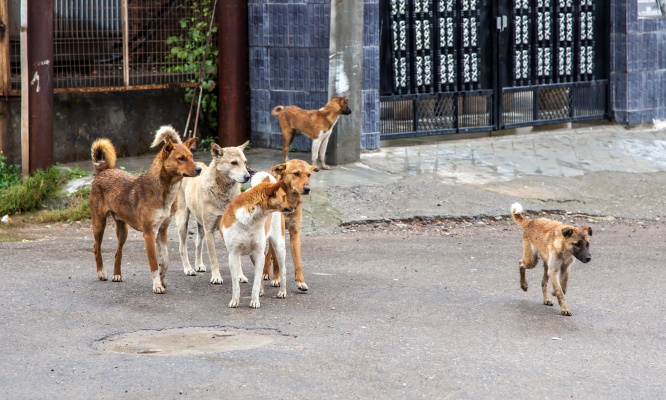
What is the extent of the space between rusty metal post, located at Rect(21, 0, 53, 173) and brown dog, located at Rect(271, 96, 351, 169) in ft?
9.68

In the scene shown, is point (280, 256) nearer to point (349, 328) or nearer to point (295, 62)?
point (349, 328)

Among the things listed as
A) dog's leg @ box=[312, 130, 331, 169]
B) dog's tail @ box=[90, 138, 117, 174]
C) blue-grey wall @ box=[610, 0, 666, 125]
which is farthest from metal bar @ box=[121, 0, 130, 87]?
blue-grey wall @ box=[610, 0, 666, 125]

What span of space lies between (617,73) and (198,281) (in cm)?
1027

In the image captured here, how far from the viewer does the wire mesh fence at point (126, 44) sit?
13953 millimetres

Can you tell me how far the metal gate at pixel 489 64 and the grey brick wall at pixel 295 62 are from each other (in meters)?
0.53

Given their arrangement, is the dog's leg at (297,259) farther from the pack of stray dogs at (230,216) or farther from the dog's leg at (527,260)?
the dog's leg at (527,260)

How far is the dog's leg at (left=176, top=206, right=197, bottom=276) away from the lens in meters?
9.59

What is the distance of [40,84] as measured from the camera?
1281 centimetres

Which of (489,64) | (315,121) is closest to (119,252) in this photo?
(315,121)

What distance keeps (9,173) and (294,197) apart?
617 cm

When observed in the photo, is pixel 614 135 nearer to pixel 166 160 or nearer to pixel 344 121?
pixel 344 121

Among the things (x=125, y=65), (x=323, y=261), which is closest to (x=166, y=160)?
(x=323, y=261)

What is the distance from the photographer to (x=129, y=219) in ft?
29.3

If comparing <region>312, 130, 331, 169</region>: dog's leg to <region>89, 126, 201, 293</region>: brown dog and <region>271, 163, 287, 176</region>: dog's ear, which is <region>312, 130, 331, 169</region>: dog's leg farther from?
<region>271, 163, 287, 176</region>: dog's ear
